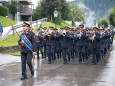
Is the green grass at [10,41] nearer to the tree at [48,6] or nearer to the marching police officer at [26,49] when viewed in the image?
the marching police officer at [26,49]

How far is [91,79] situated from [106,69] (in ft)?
10.3

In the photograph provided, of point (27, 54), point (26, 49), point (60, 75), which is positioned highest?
point (26, 49)

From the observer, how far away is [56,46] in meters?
19.4

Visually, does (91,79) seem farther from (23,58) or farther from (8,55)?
(8,55)

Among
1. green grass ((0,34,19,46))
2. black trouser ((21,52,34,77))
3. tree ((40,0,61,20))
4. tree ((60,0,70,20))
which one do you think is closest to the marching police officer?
black trouser ((21,52,34,77))

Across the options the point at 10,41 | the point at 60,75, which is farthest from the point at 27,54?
the point at 10,41

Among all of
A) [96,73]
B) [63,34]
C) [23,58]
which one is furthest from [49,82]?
[63,34]

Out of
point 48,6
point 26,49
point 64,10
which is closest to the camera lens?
point 26,49

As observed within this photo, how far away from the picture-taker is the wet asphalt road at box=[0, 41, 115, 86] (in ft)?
41.6

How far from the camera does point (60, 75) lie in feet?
47.5

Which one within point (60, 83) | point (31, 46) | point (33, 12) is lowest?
point (60, 83)

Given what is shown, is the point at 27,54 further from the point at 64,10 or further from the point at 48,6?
the point at 64,10

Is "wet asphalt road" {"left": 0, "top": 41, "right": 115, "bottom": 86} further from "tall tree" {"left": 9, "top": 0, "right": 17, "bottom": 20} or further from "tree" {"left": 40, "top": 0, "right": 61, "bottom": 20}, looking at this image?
"tree" {"left": 40, "top": 0, "right": 61, "bottom": 20}

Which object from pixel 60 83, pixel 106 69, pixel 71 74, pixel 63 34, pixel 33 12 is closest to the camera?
pixel 60 83
